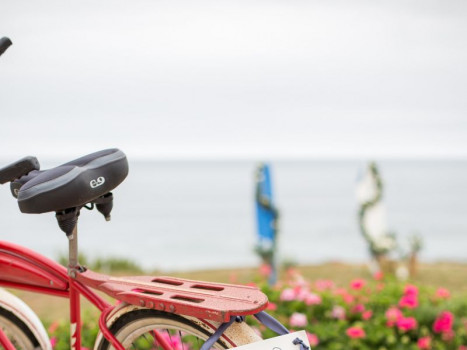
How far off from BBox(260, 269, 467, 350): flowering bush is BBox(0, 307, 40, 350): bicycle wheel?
5.58 ft

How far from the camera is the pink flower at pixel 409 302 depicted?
3761 mm

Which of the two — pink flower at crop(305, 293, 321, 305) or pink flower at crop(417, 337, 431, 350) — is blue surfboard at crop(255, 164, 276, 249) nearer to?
pink flower at crop(305, 293, 321, 305)

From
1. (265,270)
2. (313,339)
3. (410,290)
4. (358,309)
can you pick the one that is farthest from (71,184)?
(265,270)

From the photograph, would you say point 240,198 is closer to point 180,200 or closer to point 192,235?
point 180,200

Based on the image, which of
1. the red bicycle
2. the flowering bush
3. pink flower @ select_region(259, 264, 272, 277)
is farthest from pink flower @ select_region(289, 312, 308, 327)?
pink flower @ select_region(259, 264, 272, 277)

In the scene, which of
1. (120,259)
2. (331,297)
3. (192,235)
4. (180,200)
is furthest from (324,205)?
(331,297)

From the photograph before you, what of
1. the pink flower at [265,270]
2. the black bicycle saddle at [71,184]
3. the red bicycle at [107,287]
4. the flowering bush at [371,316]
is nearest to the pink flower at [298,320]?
the flowering bush at [371,316]

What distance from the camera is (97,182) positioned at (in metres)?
1.68

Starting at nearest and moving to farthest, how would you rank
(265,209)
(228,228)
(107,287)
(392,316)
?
(107,287) → (392,316) → (265,209) → (228,228)

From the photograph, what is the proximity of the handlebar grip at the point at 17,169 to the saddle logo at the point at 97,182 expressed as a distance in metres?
0.21

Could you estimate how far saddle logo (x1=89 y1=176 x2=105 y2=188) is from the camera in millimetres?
1663

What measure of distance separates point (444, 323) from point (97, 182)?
2687mm

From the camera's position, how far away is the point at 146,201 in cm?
2898

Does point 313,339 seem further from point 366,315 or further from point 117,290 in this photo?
point 117,290
